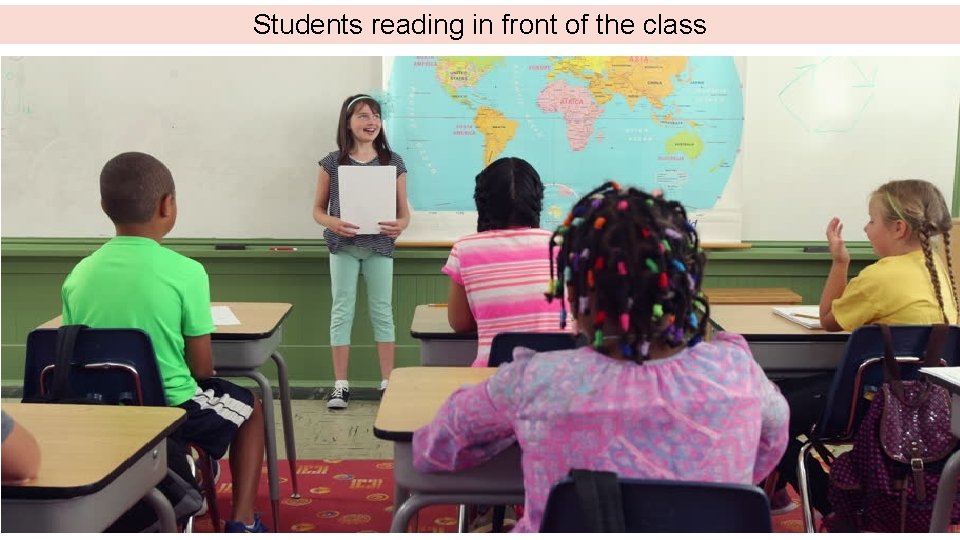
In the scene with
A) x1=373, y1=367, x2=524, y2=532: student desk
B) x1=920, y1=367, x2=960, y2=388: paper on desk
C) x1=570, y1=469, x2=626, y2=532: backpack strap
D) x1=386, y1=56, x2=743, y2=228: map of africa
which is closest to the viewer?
x1=570, y1=469, x2=626, y2=532: backpack strap

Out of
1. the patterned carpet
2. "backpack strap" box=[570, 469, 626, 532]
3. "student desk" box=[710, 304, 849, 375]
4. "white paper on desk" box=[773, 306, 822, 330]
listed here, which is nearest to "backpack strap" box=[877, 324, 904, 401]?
"student desk" box=[710, 304, 849, 375]

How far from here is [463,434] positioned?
1473 millimetres

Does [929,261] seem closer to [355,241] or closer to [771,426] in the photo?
[771,426]

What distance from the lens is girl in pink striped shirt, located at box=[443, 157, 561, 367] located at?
2340 millimetres

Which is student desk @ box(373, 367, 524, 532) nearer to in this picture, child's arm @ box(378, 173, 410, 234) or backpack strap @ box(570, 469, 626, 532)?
backpack strap @ box(570, 469, 626, 532)

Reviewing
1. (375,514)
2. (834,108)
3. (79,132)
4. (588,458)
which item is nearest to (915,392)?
(588,458)

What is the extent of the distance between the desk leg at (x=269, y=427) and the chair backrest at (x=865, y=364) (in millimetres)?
1539

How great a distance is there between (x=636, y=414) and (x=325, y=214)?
3118 millimetres

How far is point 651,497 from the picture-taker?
119 centimetres

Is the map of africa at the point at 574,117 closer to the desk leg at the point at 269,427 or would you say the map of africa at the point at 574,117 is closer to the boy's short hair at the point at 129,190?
the desk leg at the point at 269,427

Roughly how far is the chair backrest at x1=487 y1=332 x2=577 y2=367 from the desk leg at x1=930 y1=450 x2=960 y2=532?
851mm

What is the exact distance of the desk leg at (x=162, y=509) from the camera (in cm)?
179

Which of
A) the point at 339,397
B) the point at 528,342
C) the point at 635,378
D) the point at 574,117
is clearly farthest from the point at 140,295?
the point at 574,117

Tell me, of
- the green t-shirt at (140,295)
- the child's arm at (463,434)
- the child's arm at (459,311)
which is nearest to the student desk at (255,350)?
the green t-shirt at (140,295)
